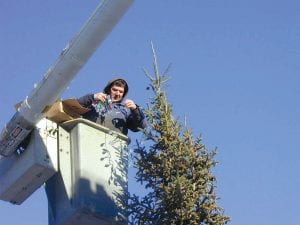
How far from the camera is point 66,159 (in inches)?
468

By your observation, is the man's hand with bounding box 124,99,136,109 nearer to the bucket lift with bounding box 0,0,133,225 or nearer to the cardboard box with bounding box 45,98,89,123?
the bucket lift with bounding box 0,0,133,225

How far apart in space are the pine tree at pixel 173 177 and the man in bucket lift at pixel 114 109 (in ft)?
1.51

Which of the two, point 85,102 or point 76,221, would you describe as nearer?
point 76,221

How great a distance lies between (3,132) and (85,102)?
1.39 m

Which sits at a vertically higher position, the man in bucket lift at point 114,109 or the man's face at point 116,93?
the man's face at point 116,93

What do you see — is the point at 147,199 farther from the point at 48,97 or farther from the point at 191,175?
the point at 48,97

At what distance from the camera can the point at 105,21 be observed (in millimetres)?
10555

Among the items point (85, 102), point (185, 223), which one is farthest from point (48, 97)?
point (185, 223)

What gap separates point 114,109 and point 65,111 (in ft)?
2.73

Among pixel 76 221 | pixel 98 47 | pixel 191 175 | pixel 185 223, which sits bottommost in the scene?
pixel 76 221

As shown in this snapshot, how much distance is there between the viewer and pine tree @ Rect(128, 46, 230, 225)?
10672mm

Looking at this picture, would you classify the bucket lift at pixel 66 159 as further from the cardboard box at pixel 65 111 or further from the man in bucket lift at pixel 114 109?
the man in bucket lift at pixel 114 109

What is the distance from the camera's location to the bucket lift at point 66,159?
11281 millimetres

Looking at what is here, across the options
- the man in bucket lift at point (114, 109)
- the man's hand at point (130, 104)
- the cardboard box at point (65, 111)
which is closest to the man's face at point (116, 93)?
the man in bucket lift at point (114, 109)
